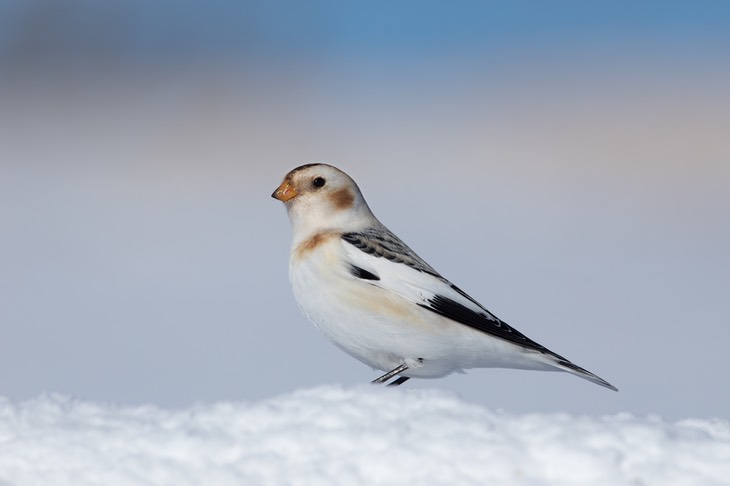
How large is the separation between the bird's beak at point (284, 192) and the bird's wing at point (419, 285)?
0.95 ft

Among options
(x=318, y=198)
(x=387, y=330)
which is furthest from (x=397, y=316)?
(x=318, y=198)

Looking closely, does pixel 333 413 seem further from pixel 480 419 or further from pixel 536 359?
pixel 536 359

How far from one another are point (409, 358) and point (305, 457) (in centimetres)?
126

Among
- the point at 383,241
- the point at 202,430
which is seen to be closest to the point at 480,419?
the point at 202,430

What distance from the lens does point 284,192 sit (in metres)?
3.91

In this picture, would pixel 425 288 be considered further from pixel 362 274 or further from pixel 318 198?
pixel 318 198

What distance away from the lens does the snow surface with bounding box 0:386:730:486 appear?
7.43 ft

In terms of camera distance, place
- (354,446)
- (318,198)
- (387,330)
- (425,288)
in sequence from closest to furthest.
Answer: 1. (354,446)
2. (387,330)
3. (425,288)
4. (318,198)

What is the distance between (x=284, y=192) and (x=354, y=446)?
1728 mm

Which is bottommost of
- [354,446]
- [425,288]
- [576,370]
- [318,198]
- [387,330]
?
[354,446]

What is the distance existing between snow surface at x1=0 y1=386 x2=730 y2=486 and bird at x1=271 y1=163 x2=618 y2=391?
34.9 inches

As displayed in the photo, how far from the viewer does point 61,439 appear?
245cm

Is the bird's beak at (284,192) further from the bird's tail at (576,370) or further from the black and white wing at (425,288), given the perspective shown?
the bird's tail at (576,370)

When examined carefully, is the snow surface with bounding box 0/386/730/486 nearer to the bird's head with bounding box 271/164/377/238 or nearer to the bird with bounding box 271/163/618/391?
the bird with bounding box 271/163/618/391
